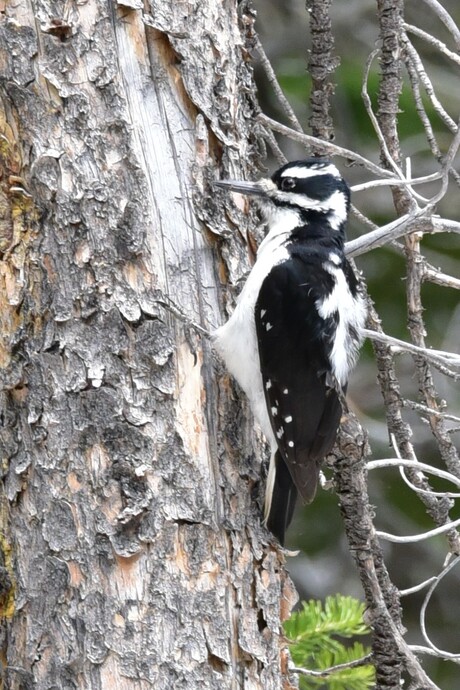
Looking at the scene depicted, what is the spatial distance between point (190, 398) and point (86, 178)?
1.90ft

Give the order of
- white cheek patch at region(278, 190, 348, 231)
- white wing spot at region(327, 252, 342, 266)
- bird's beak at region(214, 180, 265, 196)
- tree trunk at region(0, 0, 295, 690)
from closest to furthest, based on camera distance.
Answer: tree trunk at region(0, 0, 295, 690) < bird's beak at region(214, 180, 265, 196) < white wing spot at region(327, 252, 342, 266) < white cheek patch at region(278, 190, 348, 231)

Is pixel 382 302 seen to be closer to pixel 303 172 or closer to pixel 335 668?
pixel 303 172

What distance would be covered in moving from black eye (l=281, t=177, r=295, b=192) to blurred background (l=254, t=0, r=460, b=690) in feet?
5.36

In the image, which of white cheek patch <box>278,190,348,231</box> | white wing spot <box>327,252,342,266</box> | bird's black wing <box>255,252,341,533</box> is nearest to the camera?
bird's black wing <box>255,252,341,533</box>

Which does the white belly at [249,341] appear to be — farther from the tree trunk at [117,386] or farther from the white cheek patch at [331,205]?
the white cheek patch at [331,205]

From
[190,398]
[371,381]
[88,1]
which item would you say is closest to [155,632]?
[190,398]

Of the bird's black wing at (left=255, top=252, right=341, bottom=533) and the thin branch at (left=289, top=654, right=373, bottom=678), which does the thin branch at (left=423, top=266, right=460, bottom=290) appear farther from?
the thin branch at (left=289, top=654, right=373, bottom=678)

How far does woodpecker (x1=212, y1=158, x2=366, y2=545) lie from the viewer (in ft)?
8.73

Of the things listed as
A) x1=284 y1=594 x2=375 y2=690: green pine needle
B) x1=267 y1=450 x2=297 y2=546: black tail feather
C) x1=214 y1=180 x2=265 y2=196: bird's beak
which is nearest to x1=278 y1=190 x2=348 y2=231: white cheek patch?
x1=214 y1=180 x2=265 y2=196: bird's beak

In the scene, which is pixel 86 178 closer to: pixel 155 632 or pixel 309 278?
pixel 309 278

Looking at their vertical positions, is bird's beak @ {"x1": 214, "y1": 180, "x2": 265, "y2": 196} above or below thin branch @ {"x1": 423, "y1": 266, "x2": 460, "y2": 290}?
above

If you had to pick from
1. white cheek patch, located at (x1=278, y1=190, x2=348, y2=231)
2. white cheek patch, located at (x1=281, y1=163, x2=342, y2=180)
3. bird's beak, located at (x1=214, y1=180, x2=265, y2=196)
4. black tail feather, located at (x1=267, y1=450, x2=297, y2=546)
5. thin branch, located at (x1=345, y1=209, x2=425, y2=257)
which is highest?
white cheek patch, located at (x1=281, y1=163, x2=342, y2=180)

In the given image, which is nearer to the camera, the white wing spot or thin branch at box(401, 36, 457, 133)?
thin branch at box(401, 36, 457, 133)

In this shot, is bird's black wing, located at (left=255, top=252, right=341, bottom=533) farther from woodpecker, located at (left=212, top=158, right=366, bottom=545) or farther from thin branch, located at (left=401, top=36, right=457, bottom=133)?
thin branch, located at (left=401, top=36, right=457, bottom=133)
